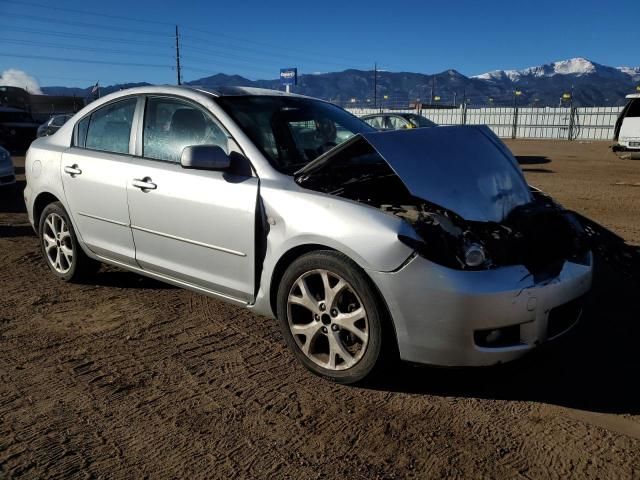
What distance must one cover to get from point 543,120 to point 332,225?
33908mm

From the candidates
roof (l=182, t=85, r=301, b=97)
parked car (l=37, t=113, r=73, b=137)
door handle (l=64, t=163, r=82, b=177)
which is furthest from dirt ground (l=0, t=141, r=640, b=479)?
parked car (l=37, t=113, r=73, b=137)

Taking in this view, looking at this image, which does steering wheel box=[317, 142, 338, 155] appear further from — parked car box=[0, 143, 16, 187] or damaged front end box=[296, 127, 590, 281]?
parked car box=[0, 143, 16, 187]

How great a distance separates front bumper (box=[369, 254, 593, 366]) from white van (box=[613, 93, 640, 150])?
14.4 meters

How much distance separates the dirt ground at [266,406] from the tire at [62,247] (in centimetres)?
59

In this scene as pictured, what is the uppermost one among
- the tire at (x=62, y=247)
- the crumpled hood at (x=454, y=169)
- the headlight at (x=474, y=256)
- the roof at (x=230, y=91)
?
the roof at (x=230, y=91)

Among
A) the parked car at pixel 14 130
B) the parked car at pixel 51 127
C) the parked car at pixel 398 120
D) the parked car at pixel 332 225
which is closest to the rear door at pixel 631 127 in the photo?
the parked car at pixel 398 120

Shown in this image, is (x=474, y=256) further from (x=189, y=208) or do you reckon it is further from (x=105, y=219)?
(x=105, y=219)

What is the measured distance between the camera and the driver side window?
3641 millimetres

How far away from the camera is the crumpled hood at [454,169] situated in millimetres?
3041

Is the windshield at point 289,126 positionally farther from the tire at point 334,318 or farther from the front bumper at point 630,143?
the front bumper at point 630,143

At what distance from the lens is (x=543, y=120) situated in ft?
108

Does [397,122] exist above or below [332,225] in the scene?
above

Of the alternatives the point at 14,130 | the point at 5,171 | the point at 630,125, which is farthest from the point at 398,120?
the point at 14,130

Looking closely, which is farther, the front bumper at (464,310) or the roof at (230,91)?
the roof at (230,91)
